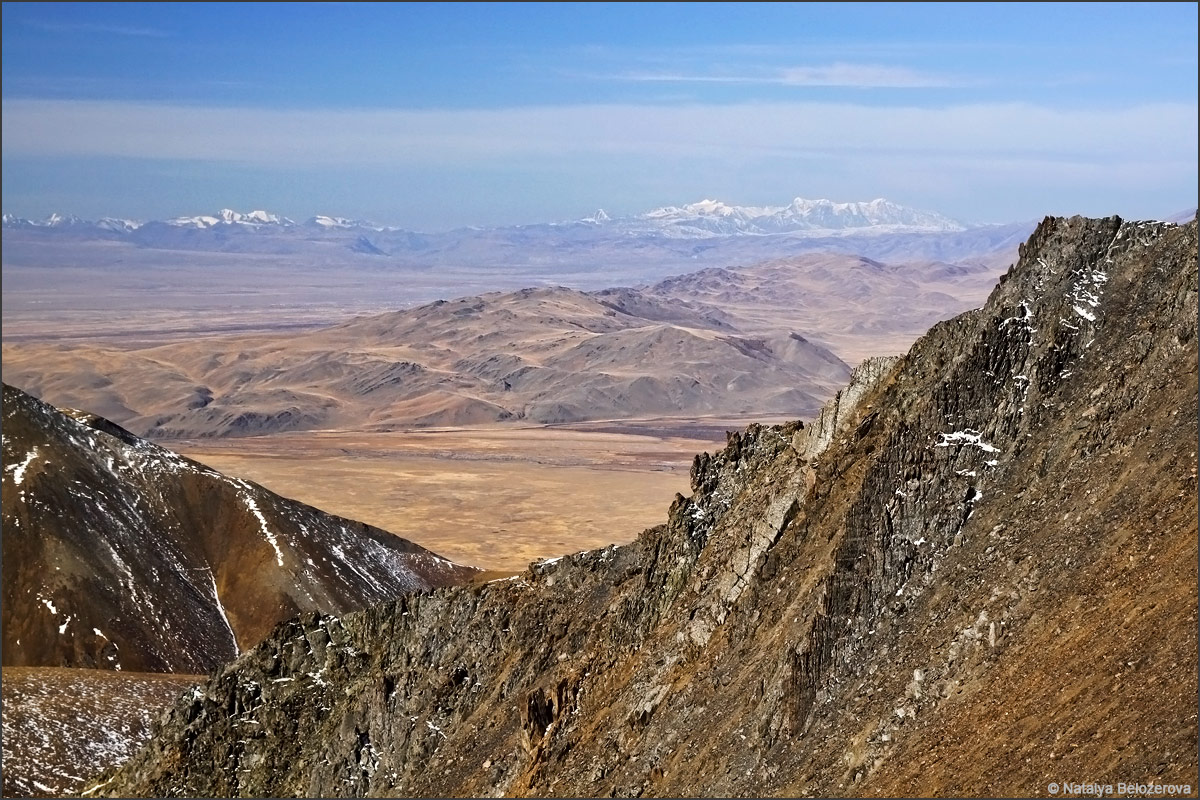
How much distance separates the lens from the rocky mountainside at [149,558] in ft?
220

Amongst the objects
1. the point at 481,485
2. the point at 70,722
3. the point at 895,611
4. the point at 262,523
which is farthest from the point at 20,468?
the point at 481,485

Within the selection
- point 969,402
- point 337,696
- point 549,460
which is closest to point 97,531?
point 337,696

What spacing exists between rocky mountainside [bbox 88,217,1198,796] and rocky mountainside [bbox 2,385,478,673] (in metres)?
34.2

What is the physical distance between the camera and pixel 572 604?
35.1 meters

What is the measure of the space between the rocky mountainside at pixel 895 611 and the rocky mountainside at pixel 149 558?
112ft

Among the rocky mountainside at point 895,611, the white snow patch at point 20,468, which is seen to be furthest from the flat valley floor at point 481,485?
the rocky mountainside at point 895,611

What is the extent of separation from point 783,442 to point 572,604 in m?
7.93

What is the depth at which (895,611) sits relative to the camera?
25.0 m

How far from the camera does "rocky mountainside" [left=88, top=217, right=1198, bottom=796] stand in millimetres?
21047

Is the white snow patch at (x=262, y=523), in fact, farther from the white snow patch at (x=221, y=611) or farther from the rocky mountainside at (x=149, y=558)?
the white snow patch at (x=221, y=611)

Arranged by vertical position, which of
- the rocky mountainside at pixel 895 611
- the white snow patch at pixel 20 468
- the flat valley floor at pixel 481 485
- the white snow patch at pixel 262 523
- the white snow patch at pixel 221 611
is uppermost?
the rocky mountainside at pixel 895 611

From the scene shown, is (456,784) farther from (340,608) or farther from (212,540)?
(212,540)

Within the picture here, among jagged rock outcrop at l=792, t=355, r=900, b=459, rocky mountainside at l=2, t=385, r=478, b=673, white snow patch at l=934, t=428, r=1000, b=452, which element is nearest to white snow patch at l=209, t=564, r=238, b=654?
rocky mountainside at l=2, t=385, r=478, b=673

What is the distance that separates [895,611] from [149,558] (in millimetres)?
59945
